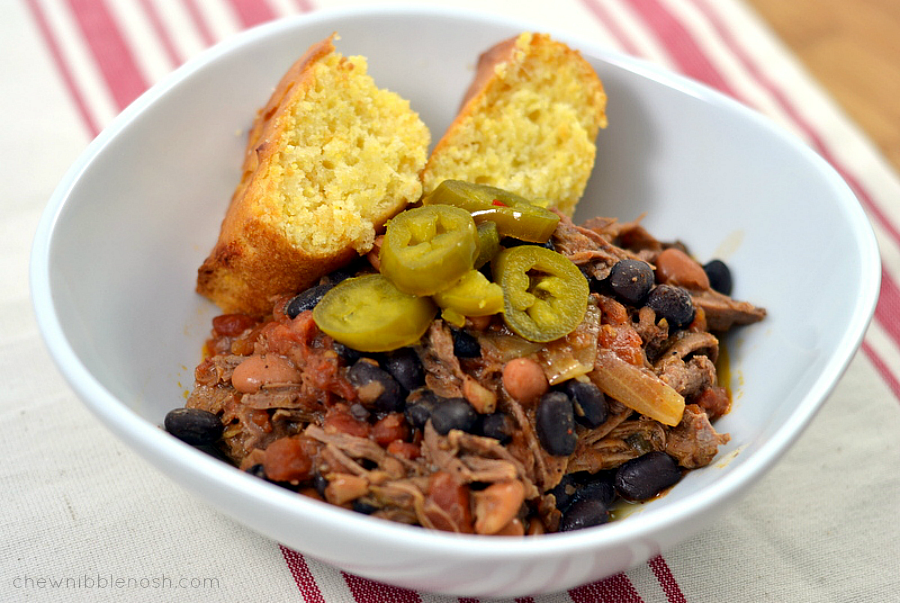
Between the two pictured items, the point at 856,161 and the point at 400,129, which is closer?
A: the point at 400,129

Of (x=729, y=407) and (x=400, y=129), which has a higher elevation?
(x=400, y=129)

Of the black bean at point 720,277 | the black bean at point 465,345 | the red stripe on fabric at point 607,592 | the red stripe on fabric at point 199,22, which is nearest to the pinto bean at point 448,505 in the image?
the black bean at point 465,345

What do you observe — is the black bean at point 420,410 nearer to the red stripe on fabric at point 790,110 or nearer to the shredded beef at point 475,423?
the shredded beef at point 475,423

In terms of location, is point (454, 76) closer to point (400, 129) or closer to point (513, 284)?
point (400, 129)

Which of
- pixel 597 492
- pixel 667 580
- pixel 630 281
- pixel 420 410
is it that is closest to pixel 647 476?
pixel 597 492

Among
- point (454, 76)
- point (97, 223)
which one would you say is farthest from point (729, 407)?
point (97, 223)

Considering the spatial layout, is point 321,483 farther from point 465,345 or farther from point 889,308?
point 889,308
